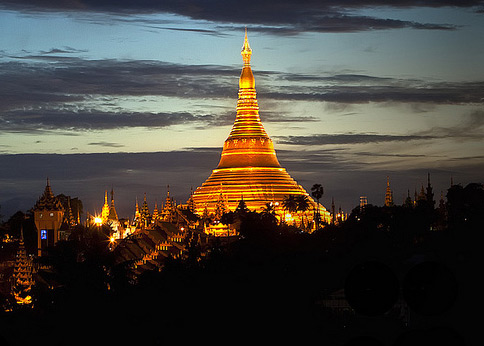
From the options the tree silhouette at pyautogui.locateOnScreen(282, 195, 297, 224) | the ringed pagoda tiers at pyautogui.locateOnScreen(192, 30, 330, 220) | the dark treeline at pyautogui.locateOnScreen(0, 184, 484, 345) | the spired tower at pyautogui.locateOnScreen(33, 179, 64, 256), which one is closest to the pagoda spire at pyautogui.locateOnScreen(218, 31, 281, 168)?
the ringed pagoda tiers at pyautogui.locateOnScreen(192, 30, 330, 220)

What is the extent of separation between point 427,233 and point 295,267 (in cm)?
2047

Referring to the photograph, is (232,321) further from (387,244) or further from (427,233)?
(427,233)

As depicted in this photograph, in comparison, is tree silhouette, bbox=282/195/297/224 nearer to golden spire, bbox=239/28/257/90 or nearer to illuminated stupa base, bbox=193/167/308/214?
illuminated stupa base, bbox=193/167/308/214

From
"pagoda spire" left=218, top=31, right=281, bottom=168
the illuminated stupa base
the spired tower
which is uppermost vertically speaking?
"pagoda spire" left=218, top=31, right=281, bottom=168

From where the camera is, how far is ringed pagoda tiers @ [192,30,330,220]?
460 feet

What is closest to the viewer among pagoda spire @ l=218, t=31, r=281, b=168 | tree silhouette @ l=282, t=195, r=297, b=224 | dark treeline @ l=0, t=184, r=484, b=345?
dark treeline @ l=0, t=184, r=484, b=345

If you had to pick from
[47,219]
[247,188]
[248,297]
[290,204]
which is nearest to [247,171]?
[247,188]

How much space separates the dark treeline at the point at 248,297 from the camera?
165ft

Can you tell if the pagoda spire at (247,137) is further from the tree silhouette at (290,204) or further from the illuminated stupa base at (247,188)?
the tree silhouette at (290,204)

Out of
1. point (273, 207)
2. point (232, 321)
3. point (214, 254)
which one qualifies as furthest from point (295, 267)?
point (273, 207)

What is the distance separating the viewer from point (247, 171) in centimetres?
14188

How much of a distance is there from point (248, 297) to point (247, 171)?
8577 centimetres

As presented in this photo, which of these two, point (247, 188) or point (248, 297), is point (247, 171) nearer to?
point (247, 188)

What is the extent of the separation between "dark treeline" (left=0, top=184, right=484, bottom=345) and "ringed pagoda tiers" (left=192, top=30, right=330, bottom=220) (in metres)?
44.6
